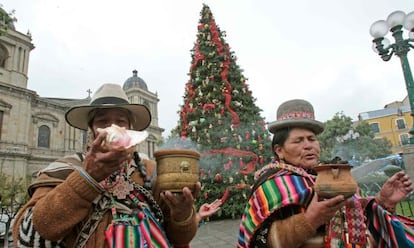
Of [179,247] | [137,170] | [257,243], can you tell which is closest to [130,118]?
[137,170]

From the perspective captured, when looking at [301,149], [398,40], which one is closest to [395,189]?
[301,149]

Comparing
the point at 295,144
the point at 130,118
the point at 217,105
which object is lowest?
the point at 295,144

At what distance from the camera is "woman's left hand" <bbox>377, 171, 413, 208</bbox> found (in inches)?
80.0

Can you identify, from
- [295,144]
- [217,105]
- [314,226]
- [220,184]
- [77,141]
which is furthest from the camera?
[77,141]

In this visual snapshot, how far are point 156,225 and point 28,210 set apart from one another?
2.30 feet

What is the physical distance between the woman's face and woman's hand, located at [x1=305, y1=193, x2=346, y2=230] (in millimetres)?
442

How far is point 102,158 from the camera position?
1198 mm

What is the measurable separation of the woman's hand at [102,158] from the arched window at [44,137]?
36.2 meters

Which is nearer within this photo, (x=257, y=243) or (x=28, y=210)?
(x=28, y=210)

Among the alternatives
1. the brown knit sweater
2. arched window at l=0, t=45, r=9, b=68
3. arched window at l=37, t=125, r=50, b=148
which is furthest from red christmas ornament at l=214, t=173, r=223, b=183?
arched window at l=0, t=45, r=9, b=68

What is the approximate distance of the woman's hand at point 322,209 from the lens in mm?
1450

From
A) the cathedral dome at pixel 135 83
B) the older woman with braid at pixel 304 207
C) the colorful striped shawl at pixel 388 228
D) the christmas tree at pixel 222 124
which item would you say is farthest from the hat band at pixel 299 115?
the cathedral dome at pixel 135 83

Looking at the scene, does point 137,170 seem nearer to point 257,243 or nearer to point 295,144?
point 257,243

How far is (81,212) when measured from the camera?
1272 mm
